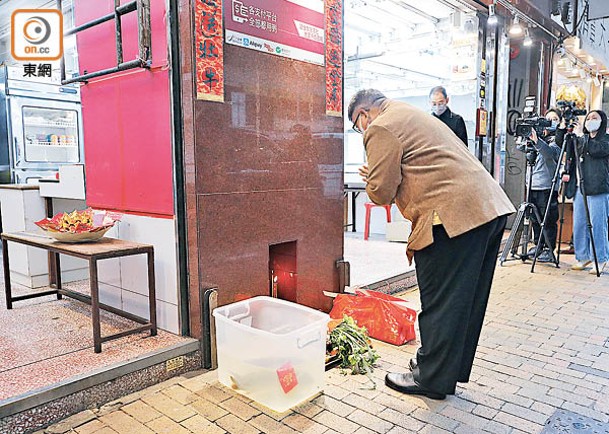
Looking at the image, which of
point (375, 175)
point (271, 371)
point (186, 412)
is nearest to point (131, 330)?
point (186, 412)

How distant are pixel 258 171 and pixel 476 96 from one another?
12.4 feet

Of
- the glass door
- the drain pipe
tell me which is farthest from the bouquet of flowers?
the glass door

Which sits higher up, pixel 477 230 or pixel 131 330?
pixel 477 230

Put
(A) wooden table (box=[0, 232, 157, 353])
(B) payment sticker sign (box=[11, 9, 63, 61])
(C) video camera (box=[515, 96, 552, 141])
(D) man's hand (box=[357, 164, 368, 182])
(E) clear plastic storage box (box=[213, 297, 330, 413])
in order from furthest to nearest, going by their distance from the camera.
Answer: (C) video camera (box=[515, 96, 552, 141])
(B) payment sticker sign (box=[11, 9, 63, 61])
(A) wooden table (box=[0, 232, 157, 353])
(D) man's hand (box=[357, 164, 368, 182])
(E) clear plastic storage box (box=[213, 297, 330, 413])

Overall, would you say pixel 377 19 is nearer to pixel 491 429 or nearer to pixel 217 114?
pixel 217 114

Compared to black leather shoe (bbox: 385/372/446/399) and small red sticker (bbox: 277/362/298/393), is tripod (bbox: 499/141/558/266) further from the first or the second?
small red sticker (bbox: 277/362/298/393)

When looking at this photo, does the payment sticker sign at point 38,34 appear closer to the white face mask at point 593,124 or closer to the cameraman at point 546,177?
the cameraman at point 546,177

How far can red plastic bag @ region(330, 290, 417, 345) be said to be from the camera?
315 centimetres

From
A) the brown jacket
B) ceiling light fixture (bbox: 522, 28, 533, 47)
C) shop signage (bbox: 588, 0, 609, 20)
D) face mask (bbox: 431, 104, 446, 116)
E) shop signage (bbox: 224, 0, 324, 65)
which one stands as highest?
shop signage (bbox: 588, 0, 609, 20)

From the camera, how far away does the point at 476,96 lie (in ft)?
18.8

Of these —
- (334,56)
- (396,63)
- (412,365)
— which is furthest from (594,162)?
(396,63)

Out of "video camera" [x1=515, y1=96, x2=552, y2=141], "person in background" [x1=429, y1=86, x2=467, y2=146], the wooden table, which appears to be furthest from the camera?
"video camera" [x1=515, y1=96, x2=552, y2=141]

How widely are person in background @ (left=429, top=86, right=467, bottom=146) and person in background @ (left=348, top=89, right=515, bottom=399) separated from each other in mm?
2620

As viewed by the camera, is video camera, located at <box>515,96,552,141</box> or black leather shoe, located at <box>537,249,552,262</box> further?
black leather shoe, located at <box>537,249,552,262</box>
